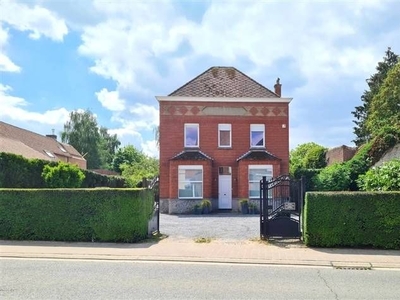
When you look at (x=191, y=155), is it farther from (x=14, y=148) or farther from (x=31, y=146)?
(x=31, y=146)

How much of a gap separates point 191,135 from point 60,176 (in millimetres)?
9840

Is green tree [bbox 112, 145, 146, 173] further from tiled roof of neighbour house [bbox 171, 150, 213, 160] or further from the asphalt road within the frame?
the asphalt road

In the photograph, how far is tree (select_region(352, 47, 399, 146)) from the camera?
148 ft

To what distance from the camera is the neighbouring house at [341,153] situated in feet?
106

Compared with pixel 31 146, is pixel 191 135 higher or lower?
lower

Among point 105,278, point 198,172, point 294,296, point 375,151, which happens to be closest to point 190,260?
point 105,278

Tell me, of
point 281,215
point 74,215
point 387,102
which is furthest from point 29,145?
point 387,102

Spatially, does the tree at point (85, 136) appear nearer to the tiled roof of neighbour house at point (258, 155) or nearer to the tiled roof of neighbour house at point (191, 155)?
the tiled roof of neighbour house at point (191, 155)

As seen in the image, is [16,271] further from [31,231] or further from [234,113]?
[234,113]

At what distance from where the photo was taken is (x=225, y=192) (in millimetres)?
26406

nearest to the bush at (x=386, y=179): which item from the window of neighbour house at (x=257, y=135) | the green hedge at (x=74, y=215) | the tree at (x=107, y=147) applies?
the green hedge at (x=74, y=215)

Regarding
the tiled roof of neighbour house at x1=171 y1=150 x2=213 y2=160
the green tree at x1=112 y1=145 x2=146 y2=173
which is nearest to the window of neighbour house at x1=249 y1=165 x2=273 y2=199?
the tiled roof of neighbour house at x1=171 y1=150 x2=213 y2=160

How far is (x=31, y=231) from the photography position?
40.9 feet

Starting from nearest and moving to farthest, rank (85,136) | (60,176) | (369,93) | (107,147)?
1. (60,176)
2. (369,93)
3. (85,136)
4. (107,147)
